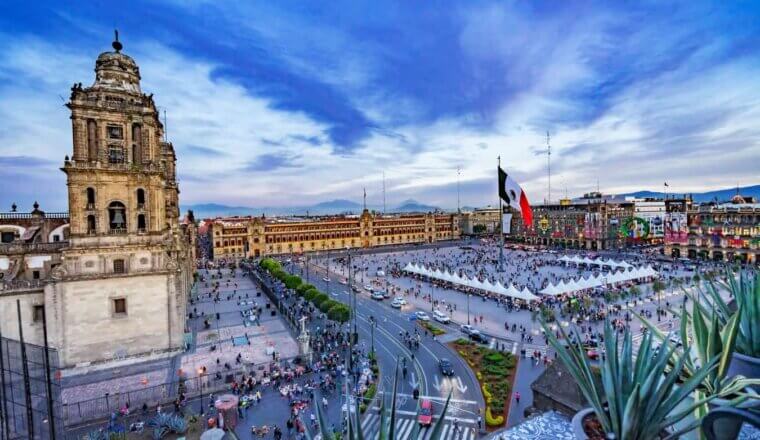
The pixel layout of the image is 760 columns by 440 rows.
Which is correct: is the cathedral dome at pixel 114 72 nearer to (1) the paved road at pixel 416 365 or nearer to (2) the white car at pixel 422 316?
(1) the paved road at pixel 416 365

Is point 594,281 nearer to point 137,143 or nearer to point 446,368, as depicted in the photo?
point 446,368

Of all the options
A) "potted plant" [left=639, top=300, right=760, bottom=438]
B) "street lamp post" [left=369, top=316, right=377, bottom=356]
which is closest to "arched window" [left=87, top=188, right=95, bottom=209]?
"street lamp post" [left=369, top=316, right=377, bottom=356]

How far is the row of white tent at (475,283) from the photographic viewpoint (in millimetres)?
46191

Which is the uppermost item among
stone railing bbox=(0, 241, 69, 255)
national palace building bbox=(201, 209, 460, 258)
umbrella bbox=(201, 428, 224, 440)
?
stone railing bbox=(0, 241, 69, 255)

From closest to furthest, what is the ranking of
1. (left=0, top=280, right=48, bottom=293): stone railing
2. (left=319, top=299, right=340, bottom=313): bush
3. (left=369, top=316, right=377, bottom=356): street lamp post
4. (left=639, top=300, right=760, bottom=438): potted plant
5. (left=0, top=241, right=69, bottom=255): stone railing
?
(left=639, top=300, right=760, bottom=438): potted plant
(left=0, top=280, right=48, bottom=293): stone railing
(left=0, top=241, right=69, bottom=255): stone railing
(left=369, top=316, right=377, bottom=356): street lamp post
(left=319, top=299, right=340, bottom=313): bush

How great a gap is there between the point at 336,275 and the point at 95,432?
52846 mm

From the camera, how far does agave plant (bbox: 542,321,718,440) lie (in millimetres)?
6736

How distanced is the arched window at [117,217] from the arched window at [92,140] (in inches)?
142

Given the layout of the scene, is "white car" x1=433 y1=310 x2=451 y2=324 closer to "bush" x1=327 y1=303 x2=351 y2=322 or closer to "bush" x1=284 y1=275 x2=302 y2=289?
"bush" x1=327 y1=303 x2=351 y2=322

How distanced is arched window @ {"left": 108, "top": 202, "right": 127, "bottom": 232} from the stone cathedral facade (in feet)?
0.21

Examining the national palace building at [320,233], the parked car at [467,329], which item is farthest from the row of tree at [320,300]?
the national palace building at [320,233]

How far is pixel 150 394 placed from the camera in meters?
24.9

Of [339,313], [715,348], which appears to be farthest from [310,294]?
[715,348]

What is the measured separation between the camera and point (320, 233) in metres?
116
